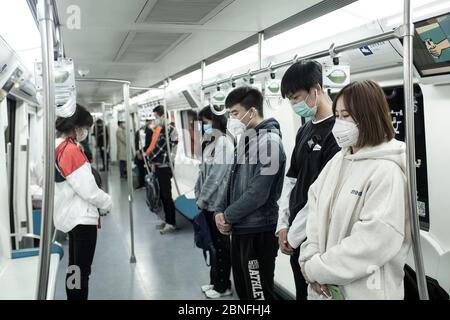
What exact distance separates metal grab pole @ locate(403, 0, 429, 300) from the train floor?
2402 mm

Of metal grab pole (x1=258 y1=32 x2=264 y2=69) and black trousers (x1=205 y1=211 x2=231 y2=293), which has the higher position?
metal grab pole (x1=258 y1=32 x2=264 y2=69)

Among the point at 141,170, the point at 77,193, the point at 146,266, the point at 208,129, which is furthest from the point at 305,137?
the point at 141,170

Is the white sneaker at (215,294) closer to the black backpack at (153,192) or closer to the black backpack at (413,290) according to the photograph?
the black backpack at (413,290)

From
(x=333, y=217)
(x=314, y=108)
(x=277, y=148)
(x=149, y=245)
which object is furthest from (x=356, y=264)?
(x=149, y=245)

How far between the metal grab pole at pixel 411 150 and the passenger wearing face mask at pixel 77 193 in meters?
1.91

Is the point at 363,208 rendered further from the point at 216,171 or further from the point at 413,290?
the point at 216,171

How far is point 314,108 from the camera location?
191 centimetres

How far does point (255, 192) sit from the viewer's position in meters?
2.35

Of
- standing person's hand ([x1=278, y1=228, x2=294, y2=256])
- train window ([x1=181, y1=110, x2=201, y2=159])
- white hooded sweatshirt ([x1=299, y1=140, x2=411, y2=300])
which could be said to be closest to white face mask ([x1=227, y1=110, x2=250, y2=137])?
standing person's hand ([x1=278, y1=228, x2=294, y2=256])

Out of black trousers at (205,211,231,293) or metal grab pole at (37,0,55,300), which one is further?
black trousers at (205,211,231,293)

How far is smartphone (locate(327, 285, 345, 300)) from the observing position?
1475mm

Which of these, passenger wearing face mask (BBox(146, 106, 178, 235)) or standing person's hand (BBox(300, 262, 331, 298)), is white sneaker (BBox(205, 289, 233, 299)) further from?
passenger wearing face mask (BBox(146, 106, 178, 235))
